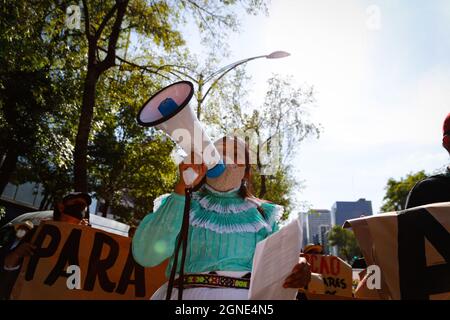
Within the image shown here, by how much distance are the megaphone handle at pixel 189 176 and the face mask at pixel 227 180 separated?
1.34 feet

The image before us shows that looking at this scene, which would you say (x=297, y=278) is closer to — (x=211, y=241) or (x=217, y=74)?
(x=211, y=241)

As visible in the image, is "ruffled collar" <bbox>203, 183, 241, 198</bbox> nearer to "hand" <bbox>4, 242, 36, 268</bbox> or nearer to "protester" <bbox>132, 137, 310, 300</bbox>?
"protester" <bbox>132, 137, 310, 300</bbox>

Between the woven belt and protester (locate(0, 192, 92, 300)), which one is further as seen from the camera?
protester (locate(0, 192, 92, 300))

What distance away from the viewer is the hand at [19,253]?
4.29 meters

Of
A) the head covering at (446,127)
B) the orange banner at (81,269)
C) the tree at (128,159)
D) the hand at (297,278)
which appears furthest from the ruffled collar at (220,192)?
the tree at (128,159)

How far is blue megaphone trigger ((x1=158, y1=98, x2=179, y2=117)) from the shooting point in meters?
1.85

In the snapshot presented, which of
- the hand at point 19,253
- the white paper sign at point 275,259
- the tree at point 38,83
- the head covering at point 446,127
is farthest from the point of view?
the tree at point 38,83

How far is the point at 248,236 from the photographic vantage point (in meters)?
1.92

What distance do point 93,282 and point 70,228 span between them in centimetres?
75

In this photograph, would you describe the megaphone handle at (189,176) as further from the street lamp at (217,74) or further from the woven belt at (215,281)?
the street lamp at (217,74)

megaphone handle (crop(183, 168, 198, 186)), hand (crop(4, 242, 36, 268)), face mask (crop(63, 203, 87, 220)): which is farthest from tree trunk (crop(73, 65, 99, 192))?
megaphone handle (crop(183, 168, 198, 186))

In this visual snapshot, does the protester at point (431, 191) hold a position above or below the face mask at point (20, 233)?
above

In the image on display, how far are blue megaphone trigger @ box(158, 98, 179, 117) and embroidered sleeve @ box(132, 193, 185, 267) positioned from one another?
1.40 ft

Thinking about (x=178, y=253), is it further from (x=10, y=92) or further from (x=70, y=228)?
(x=10, y=92)
